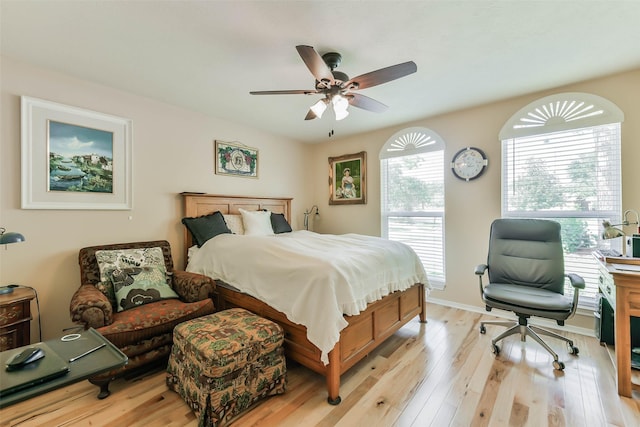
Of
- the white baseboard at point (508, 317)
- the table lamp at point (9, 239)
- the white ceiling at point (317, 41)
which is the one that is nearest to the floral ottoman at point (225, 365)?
the table lamp at point (9, 239)

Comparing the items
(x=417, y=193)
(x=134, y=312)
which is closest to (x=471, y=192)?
(x=417, y=193)

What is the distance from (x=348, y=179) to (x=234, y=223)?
2.04 metres

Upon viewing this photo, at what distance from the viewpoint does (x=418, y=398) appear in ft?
6.15

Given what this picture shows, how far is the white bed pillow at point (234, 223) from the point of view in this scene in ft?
11.3

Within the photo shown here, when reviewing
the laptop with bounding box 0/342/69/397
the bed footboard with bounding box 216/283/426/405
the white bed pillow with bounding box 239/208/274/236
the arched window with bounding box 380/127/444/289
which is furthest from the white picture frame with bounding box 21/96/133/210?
the arched window with bounding box 380/127/444/289

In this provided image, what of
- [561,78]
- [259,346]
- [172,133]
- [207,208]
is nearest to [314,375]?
[259,346]

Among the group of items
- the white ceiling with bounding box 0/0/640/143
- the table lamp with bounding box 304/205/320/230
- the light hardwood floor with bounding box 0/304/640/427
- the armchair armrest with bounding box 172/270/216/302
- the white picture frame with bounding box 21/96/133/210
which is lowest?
the light hardwood floor with bounding box 0/304/640/427

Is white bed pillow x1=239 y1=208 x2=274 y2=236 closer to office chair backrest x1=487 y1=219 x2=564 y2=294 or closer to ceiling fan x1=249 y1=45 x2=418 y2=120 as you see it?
ceiling fan x1=249 y1=45 x2=418 y2=120

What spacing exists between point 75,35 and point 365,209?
3.72 metres

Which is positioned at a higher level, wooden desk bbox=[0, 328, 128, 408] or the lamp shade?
the lamp shade

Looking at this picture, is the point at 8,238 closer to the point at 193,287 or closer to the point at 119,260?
the point at 119,260

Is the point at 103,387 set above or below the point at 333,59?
below

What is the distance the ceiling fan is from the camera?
5.99ft

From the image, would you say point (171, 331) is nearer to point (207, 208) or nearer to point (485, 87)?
point (207, 208)
